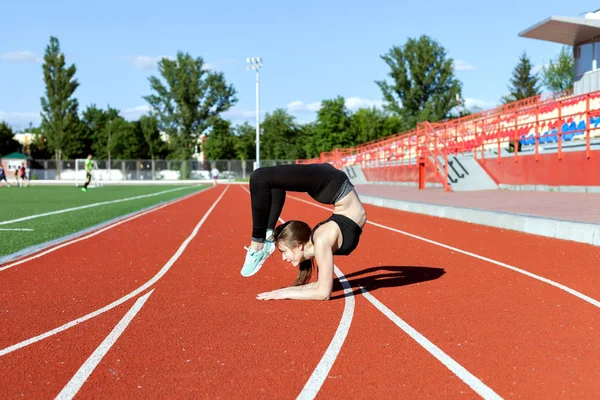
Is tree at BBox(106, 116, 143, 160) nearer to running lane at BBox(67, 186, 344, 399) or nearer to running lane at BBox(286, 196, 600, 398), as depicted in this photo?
running lane at BBox(286, 196, 600, 398)

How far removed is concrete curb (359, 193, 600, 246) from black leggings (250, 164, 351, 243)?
5900mm

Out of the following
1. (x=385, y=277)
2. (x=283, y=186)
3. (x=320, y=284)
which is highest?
(x=283, y=186)

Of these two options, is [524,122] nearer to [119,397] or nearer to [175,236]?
[175,236]

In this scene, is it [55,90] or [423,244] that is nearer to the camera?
[423,244]

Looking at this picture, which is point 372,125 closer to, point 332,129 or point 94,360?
point 332,129

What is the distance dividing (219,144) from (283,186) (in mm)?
92147

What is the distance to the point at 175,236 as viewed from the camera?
468 inches

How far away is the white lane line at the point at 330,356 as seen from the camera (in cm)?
343

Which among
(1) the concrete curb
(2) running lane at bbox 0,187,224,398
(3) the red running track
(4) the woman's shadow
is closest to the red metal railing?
(1) the concrete curb

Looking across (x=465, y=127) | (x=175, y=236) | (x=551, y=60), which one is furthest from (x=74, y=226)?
(x=551, y=60)

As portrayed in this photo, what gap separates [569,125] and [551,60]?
65.3 m

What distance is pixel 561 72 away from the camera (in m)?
77.2

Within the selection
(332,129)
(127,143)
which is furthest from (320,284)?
(127,143)

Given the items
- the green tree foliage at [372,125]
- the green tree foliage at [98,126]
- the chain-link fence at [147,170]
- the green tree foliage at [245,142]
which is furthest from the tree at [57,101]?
the green tree foliage at [372,125]
